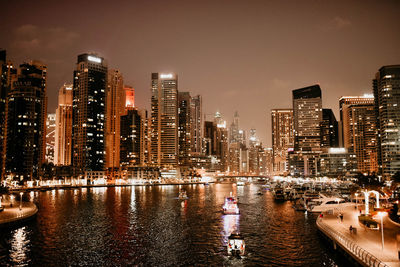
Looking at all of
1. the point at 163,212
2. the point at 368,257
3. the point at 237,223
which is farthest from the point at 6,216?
the point at 368,257

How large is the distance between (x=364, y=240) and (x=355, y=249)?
13.4 feet

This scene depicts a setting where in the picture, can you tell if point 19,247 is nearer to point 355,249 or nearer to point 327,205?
point 355,249

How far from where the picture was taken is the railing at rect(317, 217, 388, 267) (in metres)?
29.6

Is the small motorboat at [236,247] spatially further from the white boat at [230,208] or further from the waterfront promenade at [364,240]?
the white boat at [230,208]

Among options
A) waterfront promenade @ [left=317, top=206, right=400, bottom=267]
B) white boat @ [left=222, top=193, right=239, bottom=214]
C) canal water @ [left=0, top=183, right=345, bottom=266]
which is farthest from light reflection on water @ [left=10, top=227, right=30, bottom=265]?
white boat @ [left=222, top=193, right=239, bottom=214]

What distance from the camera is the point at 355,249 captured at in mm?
34906

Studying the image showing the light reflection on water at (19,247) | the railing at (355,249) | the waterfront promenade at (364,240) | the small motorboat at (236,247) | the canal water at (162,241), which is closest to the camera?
the railing at (355,249)

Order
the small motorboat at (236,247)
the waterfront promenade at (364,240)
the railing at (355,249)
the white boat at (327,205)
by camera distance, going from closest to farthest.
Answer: the railing at (355,249), the waterfront promenade at (364,240), the small motorboat at (236,247), the white boat at (327,205)

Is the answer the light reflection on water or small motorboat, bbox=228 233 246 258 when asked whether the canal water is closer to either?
the light reflection on water

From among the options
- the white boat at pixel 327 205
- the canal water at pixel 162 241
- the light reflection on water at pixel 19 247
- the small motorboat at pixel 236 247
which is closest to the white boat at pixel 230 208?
the canal water at pixel 162 241

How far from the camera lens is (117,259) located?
141 feet

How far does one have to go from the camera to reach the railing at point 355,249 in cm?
2959

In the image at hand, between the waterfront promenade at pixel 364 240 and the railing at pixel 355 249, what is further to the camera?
the waterfront promenade at pixel 364 240

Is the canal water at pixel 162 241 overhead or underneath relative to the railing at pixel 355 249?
underneath
